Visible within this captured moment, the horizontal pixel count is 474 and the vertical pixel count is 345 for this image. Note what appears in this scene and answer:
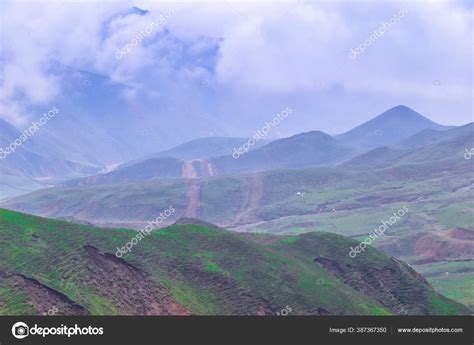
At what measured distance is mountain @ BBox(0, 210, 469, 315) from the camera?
5556 centimetres

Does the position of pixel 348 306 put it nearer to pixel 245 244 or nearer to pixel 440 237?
pixel 245 244

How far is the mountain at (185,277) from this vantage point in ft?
182

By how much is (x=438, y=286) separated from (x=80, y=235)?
222ft

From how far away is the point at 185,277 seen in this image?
67.1 m

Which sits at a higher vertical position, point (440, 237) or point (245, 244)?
point (440, 237)

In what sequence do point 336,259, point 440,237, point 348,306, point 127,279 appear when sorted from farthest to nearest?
point 440,237 < point 336,259 < point 348,306 < point 127,279

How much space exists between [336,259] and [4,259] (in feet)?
138

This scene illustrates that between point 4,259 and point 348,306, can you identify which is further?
point 348,306

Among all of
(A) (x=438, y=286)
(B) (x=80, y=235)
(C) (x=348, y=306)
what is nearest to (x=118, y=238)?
(B) (x=80, y=235)
